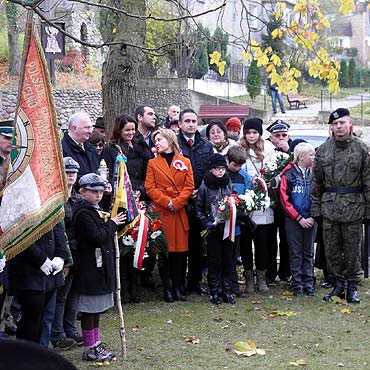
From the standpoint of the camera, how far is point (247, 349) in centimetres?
742

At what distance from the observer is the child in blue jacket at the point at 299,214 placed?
31.5ft

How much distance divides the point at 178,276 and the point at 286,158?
198 centimetres

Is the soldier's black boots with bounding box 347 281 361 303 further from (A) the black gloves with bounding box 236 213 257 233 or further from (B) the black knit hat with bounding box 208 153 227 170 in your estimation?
(B) the black knit hat with bounding box 208 153 227 170

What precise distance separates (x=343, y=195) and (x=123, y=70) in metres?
4.33

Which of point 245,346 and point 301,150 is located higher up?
point 301,150

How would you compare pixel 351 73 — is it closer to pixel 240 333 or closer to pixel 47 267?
pixel 240 333

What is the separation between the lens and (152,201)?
930 cm

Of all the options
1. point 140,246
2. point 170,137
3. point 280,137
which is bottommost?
point 140,246

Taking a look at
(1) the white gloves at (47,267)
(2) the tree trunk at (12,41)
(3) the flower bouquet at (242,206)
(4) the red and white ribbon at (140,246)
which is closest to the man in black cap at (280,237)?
(3) the flower bouquet at (242,206)

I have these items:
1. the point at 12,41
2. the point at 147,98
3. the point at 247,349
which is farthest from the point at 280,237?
the point at 12,41

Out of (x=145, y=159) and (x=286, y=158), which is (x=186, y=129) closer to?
(x=145, y=159)

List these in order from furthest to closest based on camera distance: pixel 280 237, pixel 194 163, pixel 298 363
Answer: pixel 280 237 → pixel 194 163 → pixel 298 363

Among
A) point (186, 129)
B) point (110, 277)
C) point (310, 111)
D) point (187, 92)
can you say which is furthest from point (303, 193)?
point (310, 111)

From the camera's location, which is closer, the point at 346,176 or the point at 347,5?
the point at 346,176
